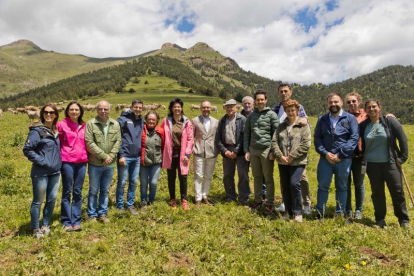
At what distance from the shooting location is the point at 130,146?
684cm

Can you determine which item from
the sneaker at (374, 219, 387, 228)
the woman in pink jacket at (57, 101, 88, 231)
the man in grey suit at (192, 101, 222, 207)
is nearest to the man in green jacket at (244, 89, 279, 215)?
the man in grey suit at (192, 101, 222, 207)

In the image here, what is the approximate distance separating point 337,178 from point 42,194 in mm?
7149

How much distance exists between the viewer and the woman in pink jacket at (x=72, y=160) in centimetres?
580

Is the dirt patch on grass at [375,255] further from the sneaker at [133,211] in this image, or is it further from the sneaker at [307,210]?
the sneaker at [133,211]

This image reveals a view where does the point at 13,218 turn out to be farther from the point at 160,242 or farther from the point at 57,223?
the point at 160,242

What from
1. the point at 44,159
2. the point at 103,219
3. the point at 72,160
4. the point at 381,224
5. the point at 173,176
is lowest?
the point at 381,224

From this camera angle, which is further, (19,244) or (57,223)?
(57,223)

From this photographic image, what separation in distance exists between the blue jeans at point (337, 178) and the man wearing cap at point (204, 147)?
315cm

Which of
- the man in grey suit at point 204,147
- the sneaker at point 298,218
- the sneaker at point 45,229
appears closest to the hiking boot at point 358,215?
the sneaker at point 298,218

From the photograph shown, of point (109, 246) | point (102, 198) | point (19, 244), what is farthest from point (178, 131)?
point (19, 244)

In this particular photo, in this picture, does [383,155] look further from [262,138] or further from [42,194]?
[42,194]

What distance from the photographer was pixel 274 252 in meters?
5.05

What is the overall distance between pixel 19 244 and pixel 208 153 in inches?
202

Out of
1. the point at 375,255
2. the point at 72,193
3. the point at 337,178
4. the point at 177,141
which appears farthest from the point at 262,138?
the point at 72,193
